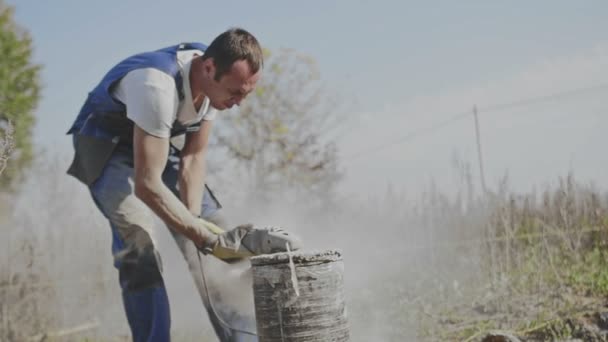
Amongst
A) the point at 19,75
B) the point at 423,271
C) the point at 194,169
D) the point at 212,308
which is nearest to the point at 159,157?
the point at 194,169

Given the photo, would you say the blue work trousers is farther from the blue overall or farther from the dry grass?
the dry grass

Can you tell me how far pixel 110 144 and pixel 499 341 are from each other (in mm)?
2228

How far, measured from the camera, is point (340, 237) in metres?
7.93

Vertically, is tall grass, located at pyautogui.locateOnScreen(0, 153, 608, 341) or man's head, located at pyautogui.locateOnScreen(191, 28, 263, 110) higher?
man's head, located at pyautogui.locateOnScreen(191, 28, 263, 110)

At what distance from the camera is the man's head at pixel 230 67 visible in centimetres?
295

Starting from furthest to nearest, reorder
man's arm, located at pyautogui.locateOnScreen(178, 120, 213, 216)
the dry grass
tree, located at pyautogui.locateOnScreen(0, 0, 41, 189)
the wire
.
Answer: tree, located at pyautogui.locateOnScreen(0, 0, 41, 189)
man's arm, located at pyautogui.locateOnScreen(178, 120, 213, 216)
the wire
the dry grass

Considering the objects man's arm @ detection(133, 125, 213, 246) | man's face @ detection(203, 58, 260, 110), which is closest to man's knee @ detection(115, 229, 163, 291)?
man's arm @ detection(133, 125, 213, 246)

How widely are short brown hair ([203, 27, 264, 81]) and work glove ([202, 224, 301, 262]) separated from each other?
73 cm

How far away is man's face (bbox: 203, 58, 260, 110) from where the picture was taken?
2.96 metres

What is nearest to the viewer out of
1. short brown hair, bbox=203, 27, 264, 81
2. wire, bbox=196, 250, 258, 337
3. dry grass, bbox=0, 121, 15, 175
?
dry grass, bbox=0, 121, 15, 175

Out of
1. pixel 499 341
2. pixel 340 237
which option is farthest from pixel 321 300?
pixel 340 237

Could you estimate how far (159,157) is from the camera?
2.99m

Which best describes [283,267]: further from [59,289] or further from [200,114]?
[59,289]

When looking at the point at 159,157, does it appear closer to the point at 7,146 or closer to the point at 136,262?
the point at 136,262
